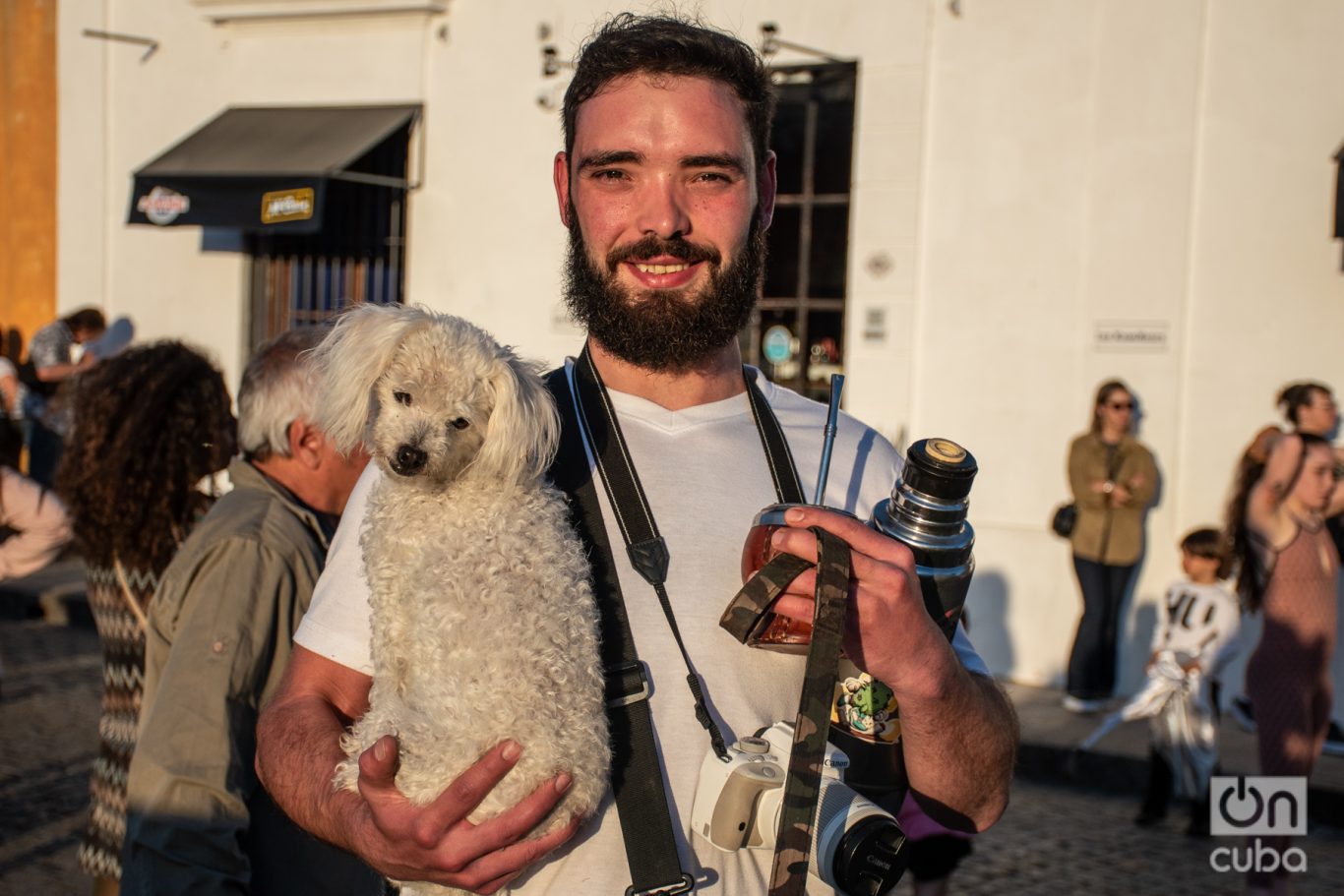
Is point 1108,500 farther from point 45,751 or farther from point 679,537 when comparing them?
point 679,537

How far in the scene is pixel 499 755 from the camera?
155 centimetres

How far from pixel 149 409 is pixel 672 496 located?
6.93 feet

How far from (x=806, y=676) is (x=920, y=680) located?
0.17 metres

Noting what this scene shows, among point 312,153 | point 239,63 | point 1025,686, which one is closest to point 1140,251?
point 1025,686

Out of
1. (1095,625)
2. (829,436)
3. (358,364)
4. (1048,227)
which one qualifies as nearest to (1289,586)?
(1095,625)

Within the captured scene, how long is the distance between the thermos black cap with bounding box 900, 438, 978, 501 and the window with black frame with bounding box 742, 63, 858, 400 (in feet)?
27.6

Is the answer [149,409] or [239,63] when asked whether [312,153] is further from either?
[149,409]

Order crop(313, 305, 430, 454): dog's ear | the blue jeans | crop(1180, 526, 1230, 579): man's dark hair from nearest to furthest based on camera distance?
crop(313, 305, 430, 454): dog's ear → crop(1180, 526, 1230, 579): man's dark hair → the blue jeans

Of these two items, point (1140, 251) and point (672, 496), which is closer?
point (672, 496)

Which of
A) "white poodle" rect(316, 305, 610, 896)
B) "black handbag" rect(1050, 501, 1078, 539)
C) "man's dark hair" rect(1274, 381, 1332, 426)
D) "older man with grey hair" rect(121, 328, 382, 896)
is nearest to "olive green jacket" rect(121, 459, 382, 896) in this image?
"older man with grey hair" rect(121, 328, 382, 896)

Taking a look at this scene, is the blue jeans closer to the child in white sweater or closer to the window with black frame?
the child in white sweater

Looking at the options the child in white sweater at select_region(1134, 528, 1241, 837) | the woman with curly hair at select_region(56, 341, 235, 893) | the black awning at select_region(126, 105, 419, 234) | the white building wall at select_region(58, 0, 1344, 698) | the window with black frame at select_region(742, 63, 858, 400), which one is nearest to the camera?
the woman with curly hair at select_region(56, 341, 235, 893)

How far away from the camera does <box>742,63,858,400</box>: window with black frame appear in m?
10.1

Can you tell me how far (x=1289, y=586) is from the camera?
588 centimetres
